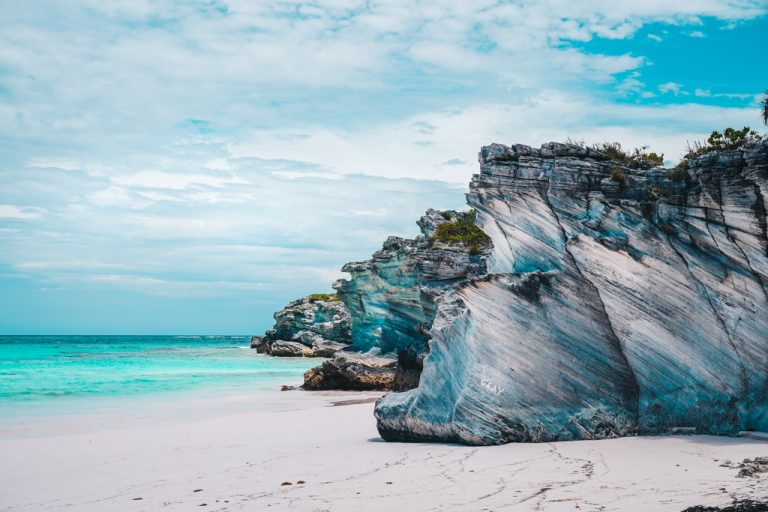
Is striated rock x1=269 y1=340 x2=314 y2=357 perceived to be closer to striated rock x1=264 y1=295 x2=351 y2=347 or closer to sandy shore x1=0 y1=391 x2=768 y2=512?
striated rock x1=264 y1=295 x2=351 y2=347

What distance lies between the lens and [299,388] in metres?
34.4

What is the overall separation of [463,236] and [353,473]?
80.5ft

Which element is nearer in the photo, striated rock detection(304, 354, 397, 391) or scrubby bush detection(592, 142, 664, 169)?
scrubby bush detection(592, 142, 664, 169)

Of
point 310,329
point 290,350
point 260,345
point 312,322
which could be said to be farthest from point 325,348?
point 260,345

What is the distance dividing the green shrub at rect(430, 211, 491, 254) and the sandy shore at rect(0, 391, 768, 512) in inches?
676

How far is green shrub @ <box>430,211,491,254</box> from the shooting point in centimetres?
3341

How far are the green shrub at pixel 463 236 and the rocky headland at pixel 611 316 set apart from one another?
17888 millimetres

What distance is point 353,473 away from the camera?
1142cm

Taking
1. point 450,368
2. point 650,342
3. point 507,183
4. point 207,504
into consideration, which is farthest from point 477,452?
point 507,183

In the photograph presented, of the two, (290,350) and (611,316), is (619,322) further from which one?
(290,350)

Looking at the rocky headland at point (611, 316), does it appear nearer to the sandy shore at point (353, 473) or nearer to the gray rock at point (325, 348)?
the sandy shore at point (353, 473)

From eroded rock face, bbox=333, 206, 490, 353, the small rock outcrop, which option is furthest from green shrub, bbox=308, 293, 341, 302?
eroded rock face, bbox=333, 206, 490, 353

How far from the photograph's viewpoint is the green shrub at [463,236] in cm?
3341

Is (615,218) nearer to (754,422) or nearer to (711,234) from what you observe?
(711,234)
